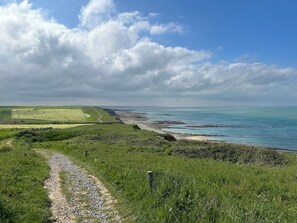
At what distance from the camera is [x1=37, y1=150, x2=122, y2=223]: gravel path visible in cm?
1104

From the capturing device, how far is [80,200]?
13.4 meters

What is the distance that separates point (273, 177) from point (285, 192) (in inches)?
190

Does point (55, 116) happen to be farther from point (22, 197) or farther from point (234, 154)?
point (22, 197)

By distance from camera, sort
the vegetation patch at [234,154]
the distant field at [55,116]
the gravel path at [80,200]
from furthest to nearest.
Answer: the distant field at [55,116], the vegetation patch at [234,154], the gravel path at [80,200]

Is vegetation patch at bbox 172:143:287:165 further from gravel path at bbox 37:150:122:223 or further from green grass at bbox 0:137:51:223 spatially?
green grass at bbox 0:137:51:223

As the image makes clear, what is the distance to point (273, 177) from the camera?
19.4m

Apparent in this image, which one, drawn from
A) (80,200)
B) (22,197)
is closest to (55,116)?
(80,200)

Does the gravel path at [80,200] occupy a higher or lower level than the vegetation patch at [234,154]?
higher

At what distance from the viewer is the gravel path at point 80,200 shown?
36.2 ft

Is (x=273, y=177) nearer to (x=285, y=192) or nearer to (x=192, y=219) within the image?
(x=285, y=192)

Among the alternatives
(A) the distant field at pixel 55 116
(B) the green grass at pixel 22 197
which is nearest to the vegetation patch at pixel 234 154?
(B) the green grass at pixel 22 197

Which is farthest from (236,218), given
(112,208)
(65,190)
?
(65,190)

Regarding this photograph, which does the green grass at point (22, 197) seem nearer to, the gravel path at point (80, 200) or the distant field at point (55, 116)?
the gravel path at point (80, 200)

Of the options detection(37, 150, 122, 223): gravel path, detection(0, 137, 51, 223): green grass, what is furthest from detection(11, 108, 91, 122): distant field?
detection(0, 137, 51, 223): green grass
